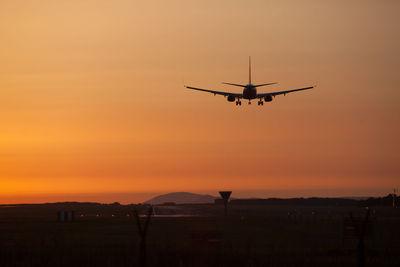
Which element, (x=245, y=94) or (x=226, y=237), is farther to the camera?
(x=245, y=94)

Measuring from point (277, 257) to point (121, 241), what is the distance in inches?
710

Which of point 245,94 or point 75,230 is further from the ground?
point 245,94

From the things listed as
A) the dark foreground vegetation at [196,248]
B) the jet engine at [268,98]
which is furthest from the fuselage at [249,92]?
the dark foreground vegetation at [196,248]

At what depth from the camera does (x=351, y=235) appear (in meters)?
64.1

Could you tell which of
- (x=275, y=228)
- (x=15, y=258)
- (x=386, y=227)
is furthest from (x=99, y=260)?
(x=386, y=227)

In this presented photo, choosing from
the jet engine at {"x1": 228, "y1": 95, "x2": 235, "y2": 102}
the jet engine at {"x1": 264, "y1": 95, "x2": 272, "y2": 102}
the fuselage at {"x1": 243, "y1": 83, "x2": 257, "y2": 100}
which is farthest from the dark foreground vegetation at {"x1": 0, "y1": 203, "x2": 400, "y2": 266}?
the jet engine at {"x1": 228, "y1": 95, "x2": 235, "y2": 102}

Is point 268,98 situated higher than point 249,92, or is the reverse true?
point 249,92

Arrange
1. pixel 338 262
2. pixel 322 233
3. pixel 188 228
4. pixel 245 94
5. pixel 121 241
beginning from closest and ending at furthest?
pixel 338 262, pixel 121 241, pixel 322 233, pixel 188 228, pixel 245 94

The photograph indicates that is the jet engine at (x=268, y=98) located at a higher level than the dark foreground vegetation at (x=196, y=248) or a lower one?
higher

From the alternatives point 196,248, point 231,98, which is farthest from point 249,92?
point 196,248

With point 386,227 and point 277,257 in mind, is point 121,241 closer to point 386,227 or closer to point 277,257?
point 277,257

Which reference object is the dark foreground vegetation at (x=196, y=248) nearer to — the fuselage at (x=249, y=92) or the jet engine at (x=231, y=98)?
the fuselage at (x=249, y=92)

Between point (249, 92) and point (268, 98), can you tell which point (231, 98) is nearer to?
point (249, 92)

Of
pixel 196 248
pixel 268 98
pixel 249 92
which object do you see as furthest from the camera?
pixel 268 98
